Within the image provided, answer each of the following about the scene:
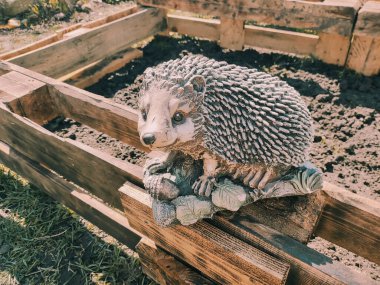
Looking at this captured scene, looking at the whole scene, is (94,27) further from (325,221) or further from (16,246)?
(325,221)

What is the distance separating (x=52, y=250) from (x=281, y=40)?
3.71 metres

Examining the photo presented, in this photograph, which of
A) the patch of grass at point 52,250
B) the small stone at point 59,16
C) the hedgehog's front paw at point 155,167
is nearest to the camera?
the hedgehog's front paw at point 155,167

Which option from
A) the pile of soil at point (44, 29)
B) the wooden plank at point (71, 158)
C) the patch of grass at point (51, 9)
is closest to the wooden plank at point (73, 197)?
the wooden plank at point (71, 158)

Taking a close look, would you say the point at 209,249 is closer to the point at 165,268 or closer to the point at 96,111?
the point at 165,268

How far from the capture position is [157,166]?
1.59m

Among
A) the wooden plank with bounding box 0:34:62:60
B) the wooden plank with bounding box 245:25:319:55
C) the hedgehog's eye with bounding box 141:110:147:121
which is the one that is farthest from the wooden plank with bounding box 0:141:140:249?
the wooden plank with bounding box 245:25:319:55

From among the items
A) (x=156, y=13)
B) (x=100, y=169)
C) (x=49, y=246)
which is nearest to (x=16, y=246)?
(x=49, y=246)

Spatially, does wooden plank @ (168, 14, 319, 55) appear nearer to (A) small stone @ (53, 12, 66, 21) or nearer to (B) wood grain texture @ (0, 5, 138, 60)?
(B) wood grain texture @ (0, 5, 138, 60)

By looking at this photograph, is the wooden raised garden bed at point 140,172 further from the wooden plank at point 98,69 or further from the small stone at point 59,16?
the small stone at point 59,16

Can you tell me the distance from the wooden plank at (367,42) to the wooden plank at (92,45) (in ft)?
9.06

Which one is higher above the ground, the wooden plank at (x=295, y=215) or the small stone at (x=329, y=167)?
the wooden plank at (x=295, y=215)

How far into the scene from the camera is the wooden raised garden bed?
4.65 feet

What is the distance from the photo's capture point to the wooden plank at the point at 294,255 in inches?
51.0

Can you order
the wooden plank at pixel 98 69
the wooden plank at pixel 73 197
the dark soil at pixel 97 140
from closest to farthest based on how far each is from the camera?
the wooden plank at pixel 73 197, the dark soil at pixel 97 140, the wooden plank at pixel 98 69
